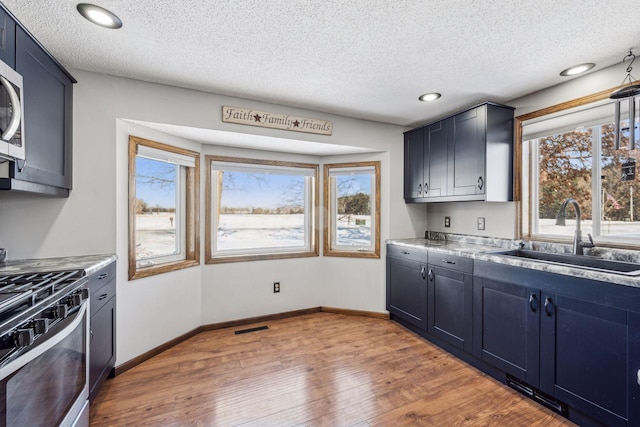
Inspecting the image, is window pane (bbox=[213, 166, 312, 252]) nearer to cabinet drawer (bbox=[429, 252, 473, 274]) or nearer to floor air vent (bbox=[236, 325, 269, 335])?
floor air vent (bbox=[236, 325, 269, 335])

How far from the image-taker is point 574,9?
1.49m

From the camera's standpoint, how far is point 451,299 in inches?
99.0

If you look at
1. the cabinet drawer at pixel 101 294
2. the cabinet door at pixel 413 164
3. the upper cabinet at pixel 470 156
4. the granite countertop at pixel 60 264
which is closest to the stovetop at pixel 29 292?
the granite countertop at pixel 60 264

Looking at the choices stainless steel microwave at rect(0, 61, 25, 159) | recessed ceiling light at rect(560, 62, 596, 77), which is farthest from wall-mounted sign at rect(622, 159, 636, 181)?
stainless steel microwave at rect(0, 61, 25, 159)

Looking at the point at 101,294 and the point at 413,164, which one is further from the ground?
the point at 413,164

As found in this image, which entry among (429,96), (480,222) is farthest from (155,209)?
(480,222)

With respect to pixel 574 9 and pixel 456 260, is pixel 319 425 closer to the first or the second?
pixel 456 260

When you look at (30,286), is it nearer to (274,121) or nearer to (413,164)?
(274,121)

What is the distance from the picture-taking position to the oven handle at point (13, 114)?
54.5 inches

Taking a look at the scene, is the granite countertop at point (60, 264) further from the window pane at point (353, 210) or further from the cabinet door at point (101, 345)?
the window pane at point (353, 210)

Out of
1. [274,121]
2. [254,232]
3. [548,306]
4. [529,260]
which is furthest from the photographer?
[254,232]

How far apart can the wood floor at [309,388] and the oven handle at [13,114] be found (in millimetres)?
1640

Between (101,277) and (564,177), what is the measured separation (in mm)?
3567

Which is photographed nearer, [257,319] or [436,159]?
[436,159]
